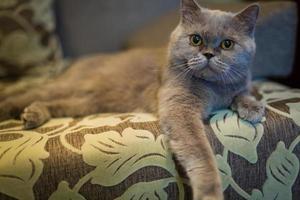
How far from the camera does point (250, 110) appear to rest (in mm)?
1124

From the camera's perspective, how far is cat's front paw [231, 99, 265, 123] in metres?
1.11

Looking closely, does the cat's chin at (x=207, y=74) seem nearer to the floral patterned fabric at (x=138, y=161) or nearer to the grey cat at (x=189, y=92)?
the grey cat at (x=189, y=92)

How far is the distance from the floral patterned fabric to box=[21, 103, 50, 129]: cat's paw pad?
61mm

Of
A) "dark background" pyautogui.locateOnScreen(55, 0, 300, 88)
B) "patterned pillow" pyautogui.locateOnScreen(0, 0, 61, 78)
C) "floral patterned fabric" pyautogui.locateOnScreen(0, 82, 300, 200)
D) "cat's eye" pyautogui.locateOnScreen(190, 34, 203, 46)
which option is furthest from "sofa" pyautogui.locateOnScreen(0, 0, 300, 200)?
"dark background" pyautogui.locateOnScreen(55, 0, 300, 88)

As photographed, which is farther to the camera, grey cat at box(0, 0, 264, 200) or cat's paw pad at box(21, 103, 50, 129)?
cat's paw pad at box(21, 103, 50, 129)

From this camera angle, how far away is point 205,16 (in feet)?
3.82

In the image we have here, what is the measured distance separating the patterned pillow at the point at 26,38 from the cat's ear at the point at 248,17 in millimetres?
929

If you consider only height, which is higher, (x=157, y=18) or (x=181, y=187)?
(x=157, y=18)

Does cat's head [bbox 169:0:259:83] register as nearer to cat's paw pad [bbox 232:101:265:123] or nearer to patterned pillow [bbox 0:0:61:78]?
cat's paw pad [bbox 232:101:265:123]

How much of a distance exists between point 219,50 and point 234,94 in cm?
18

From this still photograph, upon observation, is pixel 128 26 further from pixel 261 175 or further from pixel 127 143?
pixel 261 175

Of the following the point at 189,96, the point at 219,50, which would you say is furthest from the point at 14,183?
the point at 219,50

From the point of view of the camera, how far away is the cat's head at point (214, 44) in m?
1.10

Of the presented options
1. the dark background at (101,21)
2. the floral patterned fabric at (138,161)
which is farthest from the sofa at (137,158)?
the dark background at (101,21)
